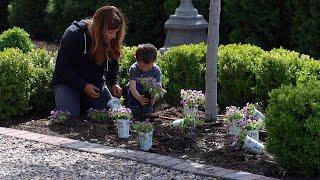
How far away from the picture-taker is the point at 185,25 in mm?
10812

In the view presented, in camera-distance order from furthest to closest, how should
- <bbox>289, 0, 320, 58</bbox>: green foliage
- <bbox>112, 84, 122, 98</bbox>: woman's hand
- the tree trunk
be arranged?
<bbox>289, 0, 320, 58</bbox>: green foliage → <bbox>112, 84, 122, 98</bbox>: woman's hand → the tree trunk

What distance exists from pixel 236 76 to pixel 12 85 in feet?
7.64

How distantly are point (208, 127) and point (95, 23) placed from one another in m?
1.50

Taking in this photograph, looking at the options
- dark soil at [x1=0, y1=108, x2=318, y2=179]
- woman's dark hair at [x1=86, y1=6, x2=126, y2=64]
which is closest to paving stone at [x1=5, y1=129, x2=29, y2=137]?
dark soil at [x1=0, y1=108, x2=318, y2=179]

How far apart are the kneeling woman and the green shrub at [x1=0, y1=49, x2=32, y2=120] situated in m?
0.33

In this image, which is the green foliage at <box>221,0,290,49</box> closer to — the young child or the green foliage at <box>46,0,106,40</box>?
the green foliage at <box>46,0,106,40</box>

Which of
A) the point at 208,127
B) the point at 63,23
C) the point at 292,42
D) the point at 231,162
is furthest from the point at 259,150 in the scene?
the point at 63,23

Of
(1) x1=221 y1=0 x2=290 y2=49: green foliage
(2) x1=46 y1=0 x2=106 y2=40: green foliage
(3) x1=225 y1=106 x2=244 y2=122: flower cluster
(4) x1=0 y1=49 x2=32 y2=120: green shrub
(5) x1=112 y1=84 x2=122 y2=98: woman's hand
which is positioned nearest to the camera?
(3) x1=225 y1=106 x2=244 y2=122: flower cluster

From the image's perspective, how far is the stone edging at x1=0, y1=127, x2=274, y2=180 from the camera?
17.0 ft

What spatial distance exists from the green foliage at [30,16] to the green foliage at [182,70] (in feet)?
24.9

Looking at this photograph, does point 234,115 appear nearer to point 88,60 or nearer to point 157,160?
point 157,160

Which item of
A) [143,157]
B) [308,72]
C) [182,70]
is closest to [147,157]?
[143,157]

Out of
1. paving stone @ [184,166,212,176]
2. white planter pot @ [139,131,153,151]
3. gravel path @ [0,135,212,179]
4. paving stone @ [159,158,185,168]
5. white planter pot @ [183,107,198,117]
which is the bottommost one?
gravel path @ [0,135,212,179]

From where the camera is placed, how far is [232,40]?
10.8m
